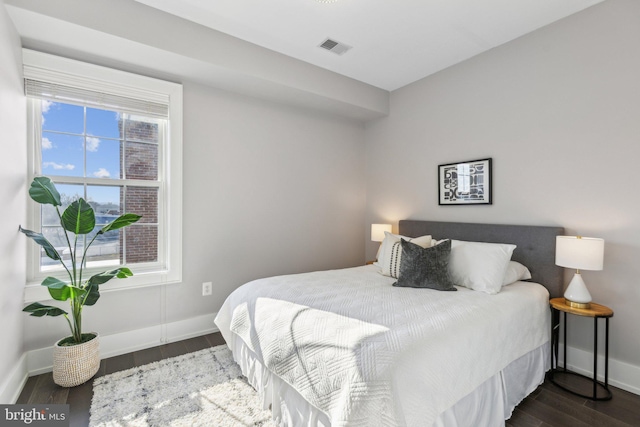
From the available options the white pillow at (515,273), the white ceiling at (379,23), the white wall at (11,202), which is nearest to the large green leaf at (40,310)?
the white wall at (11,202)

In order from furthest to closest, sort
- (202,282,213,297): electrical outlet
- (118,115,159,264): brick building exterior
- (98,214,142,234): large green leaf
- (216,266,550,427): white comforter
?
(202,282,213,297): electrical outlet < (118,115,159,264): brick building exterior < (98,214,142,234): large green leaf < (216,266,550,427): white comforter

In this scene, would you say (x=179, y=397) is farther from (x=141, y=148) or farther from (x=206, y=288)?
(x=141, y=148)

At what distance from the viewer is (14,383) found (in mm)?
1954

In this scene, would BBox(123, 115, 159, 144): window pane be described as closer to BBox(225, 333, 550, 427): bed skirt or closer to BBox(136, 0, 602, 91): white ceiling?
BBox(136, 0, 602, 91): white ceiling

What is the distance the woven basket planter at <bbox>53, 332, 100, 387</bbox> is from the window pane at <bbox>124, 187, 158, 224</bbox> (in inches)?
43.5

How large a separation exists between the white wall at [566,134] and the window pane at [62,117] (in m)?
3.34

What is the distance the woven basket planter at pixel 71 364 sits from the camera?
2.05 meters

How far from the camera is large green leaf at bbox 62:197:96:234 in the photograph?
204cm

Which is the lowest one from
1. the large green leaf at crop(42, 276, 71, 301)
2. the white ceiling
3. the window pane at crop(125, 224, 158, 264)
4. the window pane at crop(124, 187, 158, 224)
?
the large green leaf at crop(42, 276, 71, 301)

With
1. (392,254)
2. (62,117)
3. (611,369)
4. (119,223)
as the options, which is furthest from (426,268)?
(62,117)

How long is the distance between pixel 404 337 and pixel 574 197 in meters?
1.97

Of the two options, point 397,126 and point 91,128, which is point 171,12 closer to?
point 91,128

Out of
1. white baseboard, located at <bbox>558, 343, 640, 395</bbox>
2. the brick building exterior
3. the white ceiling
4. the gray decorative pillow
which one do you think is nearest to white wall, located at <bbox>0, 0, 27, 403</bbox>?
the brick building exterior

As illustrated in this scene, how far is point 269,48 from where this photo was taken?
9.29ft
